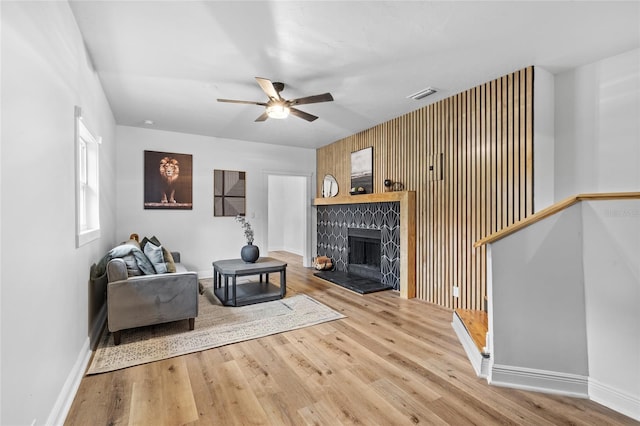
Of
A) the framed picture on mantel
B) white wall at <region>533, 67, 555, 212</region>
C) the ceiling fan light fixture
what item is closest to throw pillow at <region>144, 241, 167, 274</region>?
the ceiling fan light fixture

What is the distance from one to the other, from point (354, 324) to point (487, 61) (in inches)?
120

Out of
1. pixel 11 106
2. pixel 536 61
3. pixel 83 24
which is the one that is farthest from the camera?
pixel 536 61

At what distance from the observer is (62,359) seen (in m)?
1.89

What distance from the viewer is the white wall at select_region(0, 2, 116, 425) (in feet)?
4.03

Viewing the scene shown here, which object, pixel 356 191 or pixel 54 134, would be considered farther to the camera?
pixel 356 191

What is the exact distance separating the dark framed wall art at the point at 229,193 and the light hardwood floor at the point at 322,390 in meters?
3.48

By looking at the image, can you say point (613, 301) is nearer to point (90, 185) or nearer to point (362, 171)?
point (362, 171)

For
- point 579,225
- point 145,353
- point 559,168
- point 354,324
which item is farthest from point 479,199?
point 145,353

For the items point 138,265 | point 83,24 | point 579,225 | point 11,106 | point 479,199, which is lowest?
point 138,265

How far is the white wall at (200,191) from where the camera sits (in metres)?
5.10

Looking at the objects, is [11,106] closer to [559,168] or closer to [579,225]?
[579,225]

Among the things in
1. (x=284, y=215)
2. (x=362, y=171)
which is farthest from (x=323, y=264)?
(x=284, y=215)

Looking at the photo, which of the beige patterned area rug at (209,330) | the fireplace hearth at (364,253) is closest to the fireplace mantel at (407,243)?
the fireplace hearth at (364,253)

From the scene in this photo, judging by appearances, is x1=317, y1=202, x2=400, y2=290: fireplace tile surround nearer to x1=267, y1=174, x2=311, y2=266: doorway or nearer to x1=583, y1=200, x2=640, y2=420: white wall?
x1=267, y1=174, x2=311, y2=266: doorway
